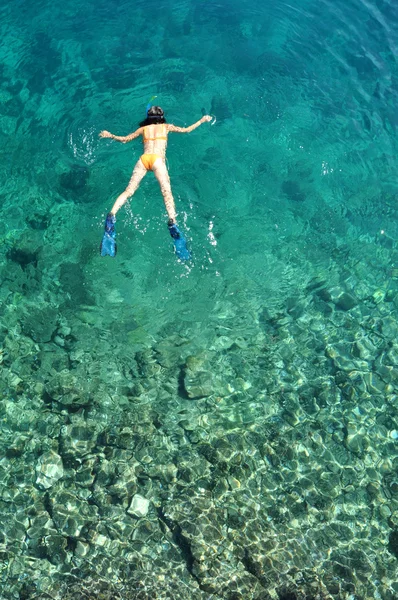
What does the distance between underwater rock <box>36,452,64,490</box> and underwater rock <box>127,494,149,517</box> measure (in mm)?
1403

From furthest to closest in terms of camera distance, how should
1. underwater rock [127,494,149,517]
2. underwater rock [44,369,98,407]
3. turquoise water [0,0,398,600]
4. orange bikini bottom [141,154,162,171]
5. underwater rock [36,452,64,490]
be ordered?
orange bikini bottom [141,154,162,171]
underwater rock [44,369,98,407]
underwater rock [36,452,64,490]
underwater rock [127,494,149,517]
turquoise water [0,0,398,600]

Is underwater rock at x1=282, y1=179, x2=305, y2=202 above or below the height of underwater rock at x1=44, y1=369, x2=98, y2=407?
above

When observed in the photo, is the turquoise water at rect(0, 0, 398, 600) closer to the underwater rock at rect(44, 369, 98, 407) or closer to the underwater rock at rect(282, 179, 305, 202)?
the underwater rock at rect(44, 369, 98, 407)

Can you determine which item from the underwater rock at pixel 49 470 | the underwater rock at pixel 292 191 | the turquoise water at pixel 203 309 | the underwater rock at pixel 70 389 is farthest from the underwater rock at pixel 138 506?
the underwater rock at pixel 292 191

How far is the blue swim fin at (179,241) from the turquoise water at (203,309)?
→ 1.09m

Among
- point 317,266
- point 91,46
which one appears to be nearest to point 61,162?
point 91,46

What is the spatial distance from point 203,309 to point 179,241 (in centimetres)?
185

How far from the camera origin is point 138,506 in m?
9.02

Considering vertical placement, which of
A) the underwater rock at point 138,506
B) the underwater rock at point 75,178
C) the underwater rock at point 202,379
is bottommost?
the underwater rock at point 138,506

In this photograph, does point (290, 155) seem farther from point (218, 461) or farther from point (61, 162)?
point (218, 461)

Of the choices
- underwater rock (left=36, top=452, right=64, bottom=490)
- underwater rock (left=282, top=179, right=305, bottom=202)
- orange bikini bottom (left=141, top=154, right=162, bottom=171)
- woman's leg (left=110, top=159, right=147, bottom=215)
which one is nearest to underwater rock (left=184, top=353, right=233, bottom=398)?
underwater rock (left=36, top=452, right=64, bottom=490)

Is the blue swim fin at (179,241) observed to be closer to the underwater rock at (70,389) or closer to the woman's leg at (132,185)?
the woman's leg at (132,185)

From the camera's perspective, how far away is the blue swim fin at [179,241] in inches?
411

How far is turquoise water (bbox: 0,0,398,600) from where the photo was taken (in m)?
8.78
